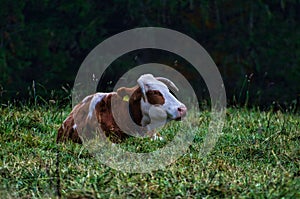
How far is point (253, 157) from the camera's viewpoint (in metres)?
5.62

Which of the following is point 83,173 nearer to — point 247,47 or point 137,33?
point 137,33

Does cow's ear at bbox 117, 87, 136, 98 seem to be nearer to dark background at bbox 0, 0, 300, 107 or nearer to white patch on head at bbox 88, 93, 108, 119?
white patch on head at bbox 88, 93, 108, 119

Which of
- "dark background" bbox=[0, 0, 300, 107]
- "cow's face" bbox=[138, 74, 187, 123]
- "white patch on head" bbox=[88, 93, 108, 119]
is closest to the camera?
"cow's face" bbox=[138, 74, 187, 123]

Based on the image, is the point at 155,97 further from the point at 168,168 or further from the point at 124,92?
the point at 168,168

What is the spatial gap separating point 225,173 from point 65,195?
1267 mm

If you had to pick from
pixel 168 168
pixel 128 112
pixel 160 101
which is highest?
pixel 160 101

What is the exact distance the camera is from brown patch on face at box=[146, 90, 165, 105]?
6078mm

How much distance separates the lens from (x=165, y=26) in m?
16.1

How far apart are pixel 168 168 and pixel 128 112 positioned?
1280 millimetres

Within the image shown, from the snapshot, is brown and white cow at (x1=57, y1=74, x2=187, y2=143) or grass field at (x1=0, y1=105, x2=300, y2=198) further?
brown and white cow at (x1=57, y1=74, x2=187, y2=143)

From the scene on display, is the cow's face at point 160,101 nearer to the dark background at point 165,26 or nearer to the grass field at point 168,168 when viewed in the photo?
the grass field at point 168,168

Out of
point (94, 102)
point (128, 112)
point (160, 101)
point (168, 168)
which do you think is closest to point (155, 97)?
point (160, 101)

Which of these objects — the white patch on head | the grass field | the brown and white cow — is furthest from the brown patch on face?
the white patch on head

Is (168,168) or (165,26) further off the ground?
(165,26)
